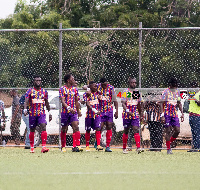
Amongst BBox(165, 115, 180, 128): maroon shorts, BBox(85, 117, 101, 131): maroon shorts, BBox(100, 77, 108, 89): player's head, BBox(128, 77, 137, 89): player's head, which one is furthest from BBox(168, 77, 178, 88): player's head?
BBox(85, 117, 101, 131): maroon shorts

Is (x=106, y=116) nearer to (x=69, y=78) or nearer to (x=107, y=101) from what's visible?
(x=107, y=101)

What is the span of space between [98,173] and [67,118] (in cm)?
600

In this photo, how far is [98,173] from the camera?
10008 mm

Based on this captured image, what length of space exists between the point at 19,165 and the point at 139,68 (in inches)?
236

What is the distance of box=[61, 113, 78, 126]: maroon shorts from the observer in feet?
51.9

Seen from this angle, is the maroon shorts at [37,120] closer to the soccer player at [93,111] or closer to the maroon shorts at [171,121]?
the soccer player at [93,111]

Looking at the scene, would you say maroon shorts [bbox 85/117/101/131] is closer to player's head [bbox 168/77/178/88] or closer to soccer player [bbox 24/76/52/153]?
soccer player [bbox 24/76/52/153]

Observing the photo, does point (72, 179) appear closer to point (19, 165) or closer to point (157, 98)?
point (19, 165)

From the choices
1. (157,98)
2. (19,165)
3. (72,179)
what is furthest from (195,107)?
(72,179)

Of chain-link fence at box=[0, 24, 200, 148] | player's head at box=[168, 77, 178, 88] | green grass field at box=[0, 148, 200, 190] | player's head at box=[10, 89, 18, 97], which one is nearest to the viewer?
green grass field at box=[0, 148, 200, 190]

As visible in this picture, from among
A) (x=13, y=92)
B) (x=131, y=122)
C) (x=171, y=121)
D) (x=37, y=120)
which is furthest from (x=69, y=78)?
(x=13, y=92)

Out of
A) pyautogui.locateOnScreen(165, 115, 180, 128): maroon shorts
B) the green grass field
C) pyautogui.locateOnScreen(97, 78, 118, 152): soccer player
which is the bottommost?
the green grass field

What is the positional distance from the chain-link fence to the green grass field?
4.41 metres

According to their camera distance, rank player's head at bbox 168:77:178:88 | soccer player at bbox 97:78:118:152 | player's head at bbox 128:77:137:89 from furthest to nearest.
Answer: soccer player at bbox 97:78:118:152 → player's head at bbox 128:77:137:89 → player's head at bbox 168:77:178:88
